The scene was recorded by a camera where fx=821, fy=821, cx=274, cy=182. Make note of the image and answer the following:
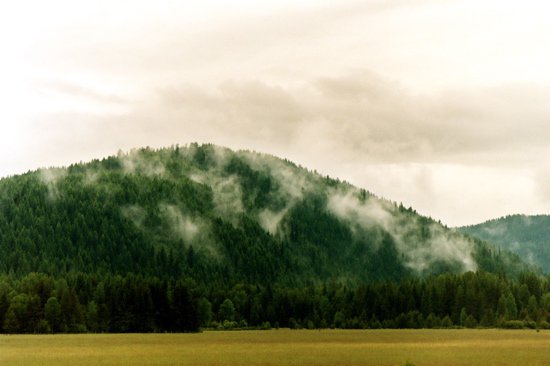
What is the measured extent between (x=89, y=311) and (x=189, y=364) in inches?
4921

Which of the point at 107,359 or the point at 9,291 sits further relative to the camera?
the point at 9,291

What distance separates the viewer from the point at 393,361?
84812 mm

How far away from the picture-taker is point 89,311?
199375mm

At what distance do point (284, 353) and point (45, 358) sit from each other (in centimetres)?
2810

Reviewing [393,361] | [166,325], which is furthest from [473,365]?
[166,325]

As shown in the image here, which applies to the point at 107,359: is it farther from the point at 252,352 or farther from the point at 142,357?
the point at 252,352

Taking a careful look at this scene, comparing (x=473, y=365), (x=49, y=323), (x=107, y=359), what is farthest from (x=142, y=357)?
(x=49, y=323)

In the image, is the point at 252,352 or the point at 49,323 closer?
the point at 252,352

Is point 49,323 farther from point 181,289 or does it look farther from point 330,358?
point 330,358

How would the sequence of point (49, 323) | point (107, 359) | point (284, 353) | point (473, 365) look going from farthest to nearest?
point (49, 323), point (284, 353), point (107, 359), point (473, 365)

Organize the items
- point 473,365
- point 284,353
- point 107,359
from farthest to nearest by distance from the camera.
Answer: point 284,353
point 107,359
point 473,365

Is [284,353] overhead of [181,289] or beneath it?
beneath

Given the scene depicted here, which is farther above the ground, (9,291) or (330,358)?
(9,291)

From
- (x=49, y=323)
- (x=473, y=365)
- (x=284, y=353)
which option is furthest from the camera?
(x=49, y=323)
